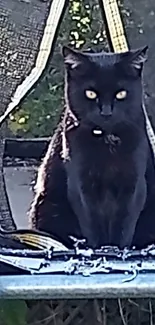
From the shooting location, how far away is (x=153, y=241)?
136cm

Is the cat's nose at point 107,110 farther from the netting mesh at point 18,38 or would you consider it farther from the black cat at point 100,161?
the netting mesh at point 18,38

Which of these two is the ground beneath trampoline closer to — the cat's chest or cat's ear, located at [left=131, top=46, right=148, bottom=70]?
the cat's chest

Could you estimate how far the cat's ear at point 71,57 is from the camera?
4.29 ft

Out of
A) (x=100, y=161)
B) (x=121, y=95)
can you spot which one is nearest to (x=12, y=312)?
(x=100, y=161)

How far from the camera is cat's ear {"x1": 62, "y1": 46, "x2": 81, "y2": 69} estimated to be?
1308 millimetres

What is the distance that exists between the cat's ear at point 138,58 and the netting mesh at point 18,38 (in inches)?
6.4

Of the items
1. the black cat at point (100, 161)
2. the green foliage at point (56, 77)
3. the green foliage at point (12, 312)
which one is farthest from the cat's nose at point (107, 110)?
the green foliage at point (12, 312)

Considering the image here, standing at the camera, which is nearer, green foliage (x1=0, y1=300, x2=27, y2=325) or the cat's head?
the cat's head

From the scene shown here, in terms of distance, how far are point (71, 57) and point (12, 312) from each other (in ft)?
1.53

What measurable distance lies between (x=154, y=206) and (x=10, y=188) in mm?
256

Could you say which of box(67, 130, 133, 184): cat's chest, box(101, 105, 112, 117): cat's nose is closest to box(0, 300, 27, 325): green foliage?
box(67, 130, 133, 184): cat's chest

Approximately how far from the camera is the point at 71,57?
4.30 feet

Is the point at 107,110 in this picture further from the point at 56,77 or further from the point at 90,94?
the point at 56,77

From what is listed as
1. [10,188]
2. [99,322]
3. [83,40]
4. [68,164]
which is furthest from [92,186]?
[99,322]
